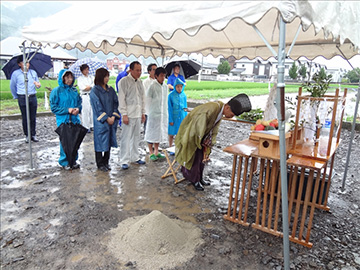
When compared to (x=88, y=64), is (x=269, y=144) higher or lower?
lower

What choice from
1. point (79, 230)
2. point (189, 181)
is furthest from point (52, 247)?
point (189, 181)

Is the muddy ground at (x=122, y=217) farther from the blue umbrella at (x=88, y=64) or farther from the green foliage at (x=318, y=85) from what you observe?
the blue umbrella at (x=88, y=64)

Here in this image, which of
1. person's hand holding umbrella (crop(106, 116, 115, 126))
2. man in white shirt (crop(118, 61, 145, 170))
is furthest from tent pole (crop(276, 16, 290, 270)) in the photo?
person's hand holding umbrella (crop(106, 116, 115, 126))

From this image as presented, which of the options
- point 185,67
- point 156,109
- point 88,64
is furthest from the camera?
point 88,64

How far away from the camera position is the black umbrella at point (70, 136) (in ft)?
15.3

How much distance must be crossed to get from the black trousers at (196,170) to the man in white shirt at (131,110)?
1341 millimetres

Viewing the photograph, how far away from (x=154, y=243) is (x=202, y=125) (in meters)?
1.51

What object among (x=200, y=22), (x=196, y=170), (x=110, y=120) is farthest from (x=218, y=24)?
(x=110, y=120)

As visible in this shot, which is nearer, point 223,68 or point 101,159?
point 101,159

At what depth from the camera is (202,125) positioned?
11.3 feet

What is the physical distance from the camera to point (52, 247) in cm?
278

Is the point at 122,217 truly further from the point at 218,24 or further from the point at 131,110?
the point at 218,24

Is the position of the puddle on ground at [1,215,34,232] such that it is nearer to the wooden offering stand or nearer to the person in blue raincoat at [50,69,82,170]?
the person in blue raincoat at [50,69,82,170]

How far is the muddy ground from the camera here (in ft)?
8.66
